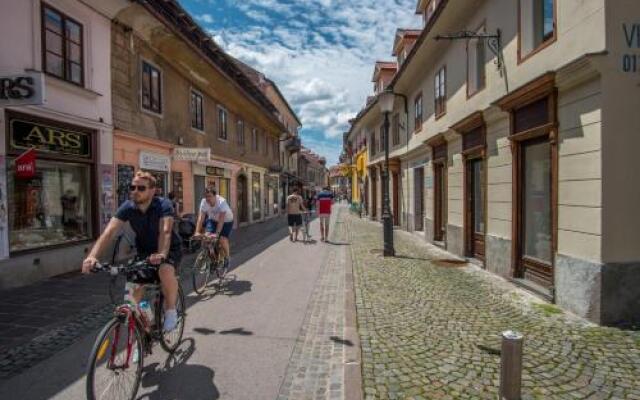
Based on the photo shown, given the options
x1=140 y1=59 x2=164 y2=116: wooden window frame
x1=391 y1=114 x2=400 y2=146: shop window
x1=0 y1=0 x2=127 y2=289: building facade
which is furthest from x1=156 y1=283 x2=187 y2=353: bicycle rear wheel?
x1=391 y1=114 x2=400 y2=146: shop window

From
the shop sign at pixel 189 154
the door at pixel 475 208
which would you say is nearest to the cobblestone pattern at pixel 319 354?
the door at pixel 475 208

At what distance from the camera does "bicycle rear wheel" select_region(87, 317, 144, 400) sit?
114 inches

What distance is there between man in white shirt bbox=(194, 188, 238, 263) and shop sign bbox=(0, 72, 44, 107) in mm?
3104

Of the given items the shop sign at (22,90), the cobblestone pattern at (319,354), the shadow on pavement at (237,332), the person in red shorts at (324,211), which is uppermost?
the shop sign at (22,90)

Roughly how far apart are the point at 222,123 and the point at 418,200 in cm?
910

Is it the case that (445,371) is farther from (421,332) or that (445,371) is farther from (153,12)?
(153,12)

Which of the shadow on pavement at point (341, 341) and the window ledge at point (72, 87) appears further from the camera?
the window ledge at point (72, 87)

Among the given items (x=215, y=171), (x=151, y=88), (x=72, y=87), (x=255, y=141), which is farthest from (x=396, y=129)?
(x=72, y=87)

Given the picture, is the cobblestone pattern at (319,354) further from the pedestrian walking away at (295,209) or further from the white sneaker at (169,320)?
the pedestrian walking away at (295,209)

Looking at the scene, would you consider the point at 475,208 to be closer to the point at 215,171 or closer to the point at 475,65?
the point at 475,65

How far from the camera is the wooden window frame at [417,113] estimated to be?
48.5 ft

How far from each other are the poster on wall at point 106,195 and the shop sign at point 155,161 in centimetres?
139

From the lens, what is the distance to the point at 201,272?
7020 millimetres

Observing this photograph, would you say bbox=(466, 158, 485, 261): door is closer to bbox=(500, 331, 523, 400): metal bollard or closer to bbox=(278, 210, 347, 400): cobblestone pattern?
bbox=(278, 210, 347, 400): cobblestone pattern
